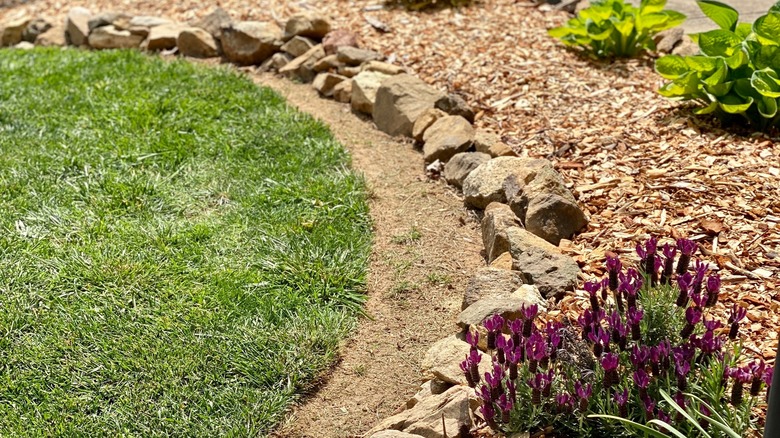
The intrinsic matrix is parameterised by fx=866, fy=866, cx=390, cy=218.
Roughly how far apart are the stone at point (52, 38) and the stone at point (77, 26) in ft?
0.21

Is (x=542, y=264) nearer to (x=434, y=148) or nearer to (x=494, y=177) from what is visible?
(x=494, y=177)

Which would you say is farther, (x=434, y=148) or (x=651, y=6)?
(x=651, y=6)

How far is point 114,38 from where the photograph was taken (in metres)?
7.39

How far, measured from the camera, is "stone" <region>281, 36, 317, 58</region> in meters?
6.72

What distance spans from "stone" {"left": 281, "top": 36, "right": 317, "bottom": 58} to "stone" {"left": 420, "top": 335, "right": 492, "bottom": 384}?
363 centimetres

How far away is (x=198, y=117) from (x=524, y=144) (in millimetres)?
2182

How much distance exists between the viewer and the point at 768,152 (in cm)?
436

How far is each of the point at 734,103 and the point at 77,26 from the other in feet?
18.1

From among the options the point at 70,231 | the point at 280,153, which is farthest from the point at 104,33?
the point at 70,231

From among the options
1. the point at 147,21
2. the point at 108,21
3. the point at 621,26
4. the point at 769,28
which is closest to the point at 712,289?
the point at 769,28

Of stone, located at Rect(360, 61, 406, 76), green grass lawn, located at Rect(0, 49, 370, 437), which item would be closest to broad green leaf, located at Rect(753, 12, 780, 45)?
green grass lawn, located at Rect(0, 49, 370, 437)

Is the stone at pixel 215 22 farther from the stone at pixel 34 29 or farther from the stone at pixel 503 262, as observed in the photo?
the stone at pixel 503 262

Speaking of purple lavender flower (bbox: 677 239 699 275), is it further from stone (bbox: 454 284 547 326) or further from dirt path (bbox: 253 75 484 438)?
dirt path (bbox: 253 75 484 438)

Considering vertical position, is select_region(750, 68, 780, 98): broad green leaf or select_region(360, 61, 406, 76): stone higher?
select_region(750, 68, 780, 98): broad green leaf
